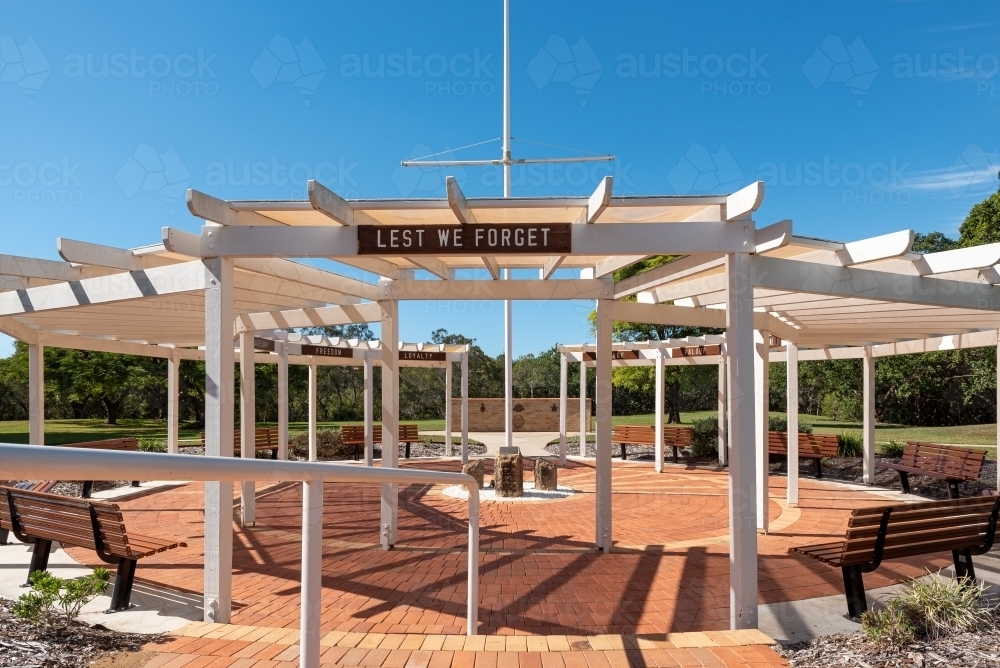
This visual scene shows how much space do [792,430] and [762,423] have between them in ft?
3.88

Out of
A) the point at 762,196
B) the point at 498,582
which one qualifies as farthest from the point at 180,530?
the point at 762,196

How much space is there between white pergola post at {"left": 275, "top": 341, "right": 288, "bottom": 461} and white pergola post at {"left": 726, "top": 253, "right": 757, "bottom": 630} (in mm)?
6904

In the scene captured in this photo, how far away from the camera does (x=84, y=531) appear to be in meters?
5.11

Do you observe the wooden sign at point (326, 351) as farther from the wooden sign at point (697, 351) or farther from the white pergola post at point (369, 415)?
the wooden sign at point (697, 351)

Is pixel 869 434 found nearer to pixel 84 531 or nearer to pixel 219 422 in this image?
pixel 219 422

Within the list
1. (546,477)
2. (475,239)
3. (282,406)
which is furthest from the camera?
(546,477)

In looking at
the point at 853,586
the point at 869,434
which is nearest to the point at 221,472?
the point at 853,586

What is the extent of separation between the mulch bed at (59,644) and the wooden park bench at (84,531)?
0.85 metres

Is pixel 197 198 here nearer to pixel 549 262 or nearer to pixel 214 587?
pixel 214 587

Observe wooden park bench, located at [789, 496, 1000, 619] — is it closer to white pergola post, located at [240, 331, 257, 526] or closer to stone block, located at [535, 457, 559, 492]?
stone block, located at [535, 457, 559, 492]

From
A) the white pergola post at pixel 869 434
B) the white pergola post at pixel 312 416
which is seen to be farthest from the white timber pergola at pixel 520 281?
the white pergola post at pixel 312 416

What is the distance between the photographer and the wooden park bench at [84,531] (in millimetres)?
4855

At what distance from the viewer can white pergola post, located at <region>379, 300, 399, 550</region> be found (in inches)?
270

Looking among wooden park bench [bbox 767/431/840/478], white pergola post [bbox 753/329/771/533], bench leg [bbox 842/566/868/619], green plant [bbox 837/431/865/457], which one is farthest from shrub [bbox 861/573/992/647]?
green plant [bbox 837/431/865/457]
